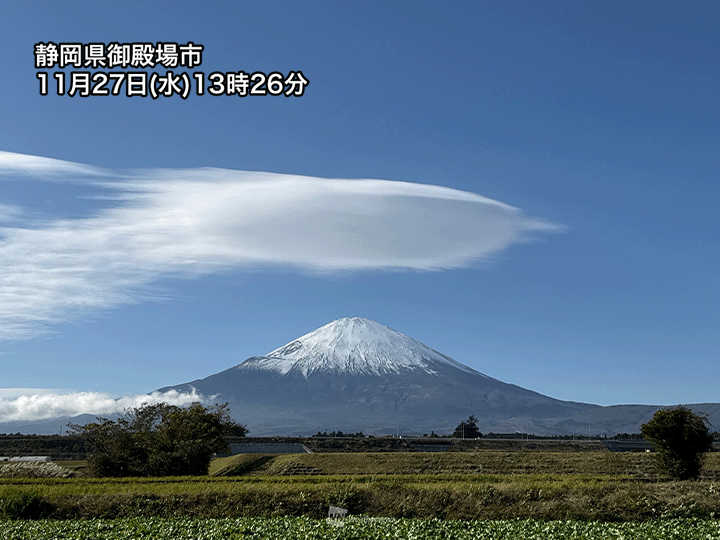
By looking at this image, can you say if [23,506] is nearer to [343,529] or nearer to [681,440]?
[343,529]

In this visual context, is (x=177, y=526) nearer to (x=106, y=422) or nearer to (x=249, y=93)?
(x=249, y=93)

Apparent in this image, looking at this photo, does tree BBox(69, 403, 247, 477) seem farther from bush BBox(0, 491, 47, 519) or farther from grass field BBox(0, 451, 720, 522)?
bush BBox(0, 491, 47, 519)

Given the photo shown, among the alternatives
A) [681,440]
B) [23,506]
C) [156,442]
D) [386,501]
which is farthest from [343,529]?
[681,440]

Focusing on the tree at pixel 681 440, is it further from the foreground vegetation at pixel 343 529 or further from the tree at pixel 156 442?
the tree at pixel 156 442

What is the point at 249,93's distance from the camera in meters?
29.8

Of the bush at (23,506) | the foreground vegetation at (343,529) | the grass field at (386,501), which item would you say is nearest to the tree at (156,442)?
the grass field at (386,501)

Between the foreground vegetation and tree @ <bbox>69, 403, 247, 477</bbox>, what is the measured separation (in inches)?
948

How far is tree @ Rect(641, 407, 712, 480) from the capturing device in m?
49.4

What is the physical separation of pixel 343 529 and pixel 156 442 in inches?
1263

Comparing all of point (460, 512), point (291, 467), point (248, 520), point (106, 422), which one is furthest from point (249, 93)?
point (291, 467)

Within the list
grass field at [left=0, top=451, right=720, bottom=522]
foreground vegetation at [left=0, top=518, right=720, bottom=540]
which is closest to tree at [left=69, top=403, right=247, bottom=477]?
grass field at [left=0, top=451, right=720, bottom=522]

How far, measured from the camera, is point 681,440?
4953 centimetres

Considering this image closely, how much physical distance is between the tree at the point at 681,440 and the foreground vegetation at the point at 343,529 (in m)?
25.9

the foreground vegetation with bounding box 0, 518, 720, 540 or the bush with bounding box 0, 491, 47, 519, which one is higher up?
the bush with bounding box 0, 491, 47, 519
